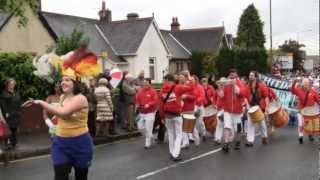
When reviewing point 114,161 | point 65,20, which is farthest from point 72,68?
point 65,20

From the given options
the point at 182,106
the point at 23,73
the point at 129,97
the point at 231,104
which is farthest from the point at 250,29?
the point at 182,106

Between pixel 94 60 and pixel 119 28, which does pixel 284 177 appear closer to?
pixel 94 60

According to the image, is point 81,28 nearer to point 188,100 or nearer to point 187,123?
point 188,100

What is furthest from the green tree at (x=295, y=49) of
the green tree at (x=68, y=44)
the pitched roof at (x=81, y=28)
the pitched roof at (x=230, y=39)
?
the green tree at (x=68, y=44)

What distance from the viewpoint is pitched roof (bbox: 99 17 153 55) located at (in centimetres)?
4675

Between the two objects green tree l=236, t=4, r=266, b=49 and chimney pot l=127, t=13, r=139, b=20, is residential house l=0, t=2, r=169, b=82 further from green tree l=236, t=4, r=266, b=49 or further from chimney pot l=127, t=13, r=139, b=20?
green tree l=236, t=4, r=266, b=49

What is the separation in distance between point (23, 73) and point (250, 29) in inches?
2283

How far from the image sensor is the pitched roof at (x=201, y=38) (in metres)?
63.9


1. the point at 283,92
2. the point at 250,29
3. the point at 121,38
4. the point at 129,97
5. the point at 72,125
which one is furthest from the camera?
the point at 250,29

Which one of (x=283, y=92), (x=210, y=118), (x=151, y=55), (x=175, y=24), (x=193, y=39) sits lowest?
(x=210, y=118)

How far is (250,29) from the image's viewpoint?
74.6 meters

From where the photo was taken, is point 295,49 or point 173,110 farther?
point 295,49

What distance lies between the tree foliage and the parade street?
3774 centimetres

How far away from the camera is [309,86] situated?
1582 centimetres
